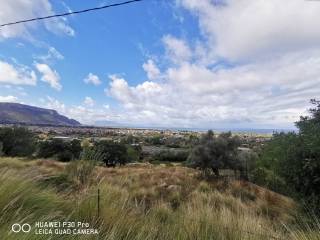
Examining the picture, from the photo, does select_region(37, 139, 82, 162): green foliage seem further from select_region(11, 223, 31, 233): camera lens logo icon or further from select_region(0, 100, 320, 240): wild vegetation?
select_region(11, 223, 31, 233): camera lens logo icon

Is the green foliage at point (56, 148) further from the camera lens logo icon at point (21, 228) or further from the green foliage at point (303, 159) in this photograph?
the camera lens logo icon at point (21, 228)

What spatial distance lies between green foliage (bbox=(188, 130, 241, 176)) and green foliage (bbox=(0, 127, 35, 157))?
31.0 meters

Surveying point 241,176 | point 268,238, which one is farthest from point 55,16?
point 241,176

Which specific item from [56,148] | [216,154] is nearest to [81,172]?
[216,154]

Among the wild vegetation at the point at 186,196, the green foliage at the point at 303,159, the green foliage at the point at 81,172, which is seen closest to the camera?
the wild vegetation at the point at 186,196

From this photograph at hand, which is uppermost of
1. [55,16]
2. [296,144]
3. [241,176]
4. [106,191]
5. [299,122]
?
[55,16]

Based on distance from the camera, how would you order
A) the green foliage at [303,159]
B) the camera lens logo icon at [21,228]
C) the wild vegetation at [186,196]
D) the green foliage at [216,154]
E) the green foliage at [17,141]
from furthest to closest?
the green foliage at [17,141], the green foliage at [216,154], the green foliage at [303,159], the wild vegetation at [186,196], the camera lens logo icon at [21,228]

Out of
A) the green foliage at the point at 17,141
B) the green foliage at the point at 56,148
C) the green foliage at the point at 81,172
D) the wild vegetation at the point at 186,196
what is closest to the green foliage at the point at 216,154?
the wild vegetation at the point at 186,196

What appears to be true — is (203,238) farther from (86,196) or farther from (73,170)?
(73,170)

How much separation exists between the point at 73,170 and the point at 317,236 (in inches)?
179

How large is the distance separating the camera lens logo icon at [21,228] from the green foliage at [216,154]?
24191 mm

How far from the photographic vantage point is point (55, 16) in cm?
542

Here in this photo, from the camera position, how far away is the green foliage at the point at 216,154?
27.3 metres

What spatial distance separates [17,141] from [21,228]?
2060 inches
